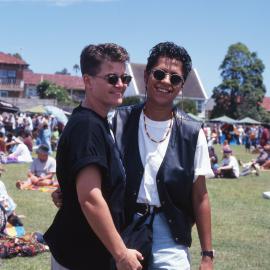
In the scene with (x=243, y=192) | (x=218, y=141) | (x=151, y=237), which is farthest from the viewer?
(x=218, y=141)

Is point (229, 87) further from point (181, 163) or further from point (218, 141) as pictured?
point (181, 163)

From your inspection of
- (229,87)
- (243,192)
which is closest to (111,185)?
(243,192)

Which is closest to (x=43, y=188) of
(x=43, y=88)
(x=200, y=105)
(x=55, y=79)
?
(x=200, y=105)

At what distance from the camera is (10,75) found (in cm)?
8419

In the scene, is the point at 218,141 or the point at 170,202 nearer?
the point at 170,202

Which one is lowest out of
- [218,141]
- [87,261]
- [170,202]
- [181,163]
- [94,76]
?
[218,141]

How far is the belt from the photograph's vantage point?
3088 mm

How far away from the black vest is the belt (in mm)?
23

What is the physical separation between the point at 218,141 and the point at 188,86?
1422 inches

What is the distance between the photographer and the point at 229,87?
68.9 meters

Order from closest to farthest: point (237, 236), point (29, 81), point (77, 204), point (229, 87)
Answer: point (77, 204), point (237, 236), point (229, 87), point (29, 81)

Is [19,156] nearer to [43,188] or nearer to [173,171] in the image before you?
[43,188]

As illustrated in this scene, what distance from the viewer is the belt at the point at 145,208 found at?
10.1 ft

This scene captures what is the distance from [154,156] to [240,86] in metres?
67.3
